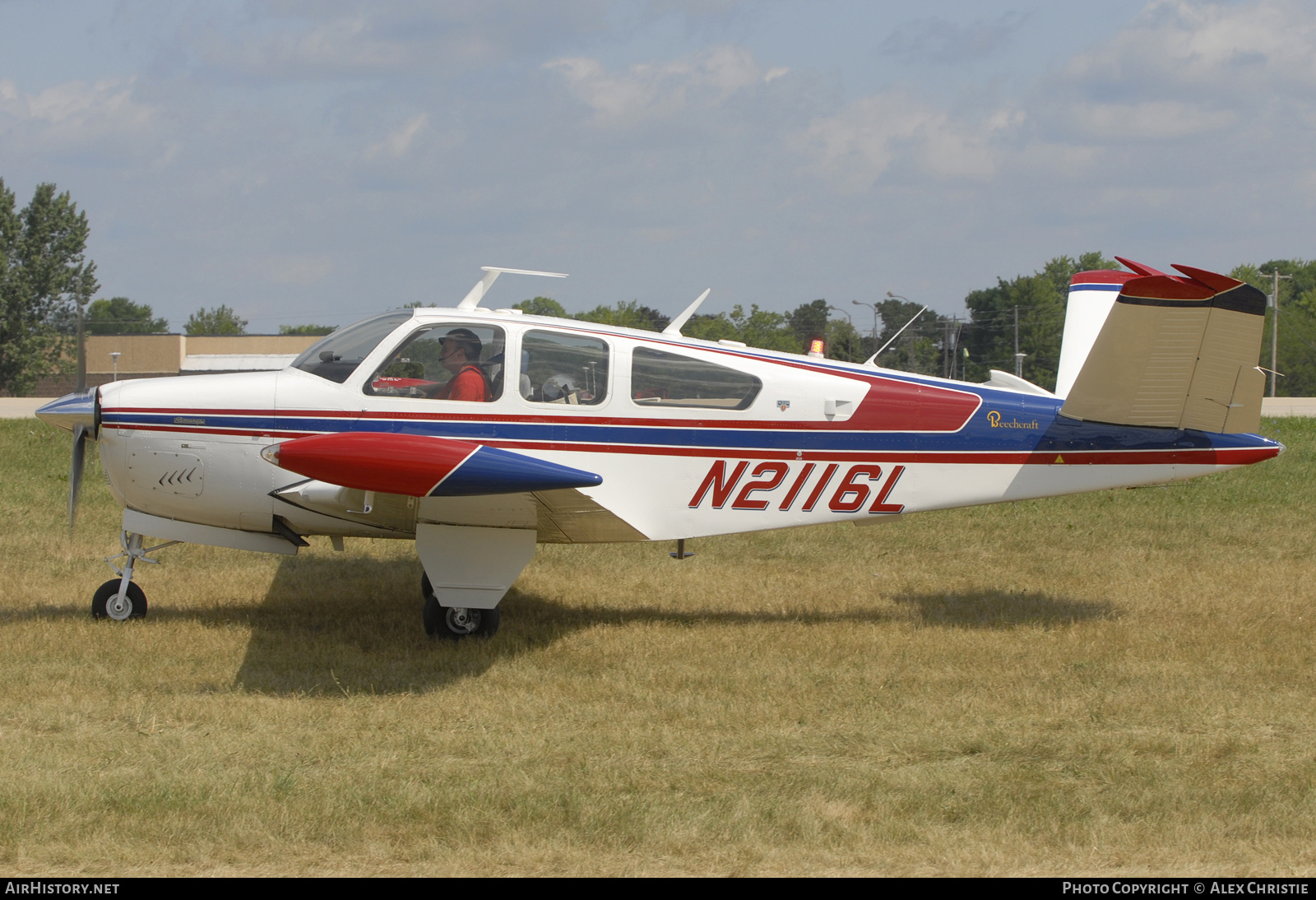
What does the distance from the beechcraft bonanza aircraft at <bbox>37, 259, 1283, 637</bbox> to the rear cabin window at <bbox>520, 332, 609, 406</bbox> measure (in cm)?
1

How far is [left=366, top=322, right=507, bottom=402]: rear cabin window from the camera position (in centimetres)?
741

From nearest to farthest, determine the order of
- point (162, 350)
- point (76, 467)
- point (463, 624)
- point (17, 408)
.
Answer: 1. point (463, 624)
2. point (76, 467)
3. point (17, 408)
4. point (162, 350)

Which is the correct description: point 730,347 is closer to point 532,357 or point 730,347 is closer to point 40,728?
point 532,357

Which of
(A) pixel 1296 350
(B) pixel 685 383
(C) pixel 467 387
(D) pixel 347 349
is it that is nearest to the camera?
(C) pixel 467 387

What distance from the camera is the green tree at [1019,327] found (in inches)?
2717

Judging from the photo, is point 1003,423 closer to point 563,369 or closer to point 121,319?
point 563,369

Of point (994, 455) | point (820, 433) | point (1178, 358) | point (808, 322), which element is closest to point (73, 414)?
point (820, 433)

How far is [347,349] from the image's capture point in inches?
296

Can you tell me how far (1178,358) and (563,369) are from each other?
4263mm

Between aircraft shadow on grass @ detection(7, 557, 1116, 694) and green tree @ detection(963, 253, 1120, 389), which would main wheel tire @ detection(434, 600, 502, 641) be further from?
green tree @ detection(963, 253, 1120, 389)

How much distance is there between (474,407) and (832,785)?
143 inches

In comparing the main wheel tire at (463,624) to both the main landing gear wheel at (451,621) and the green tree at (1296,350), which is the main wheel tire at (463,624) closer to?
the main landing gear wheel at (451,621)

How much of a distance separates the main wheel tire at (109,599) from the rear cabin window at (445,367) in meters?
2.48
